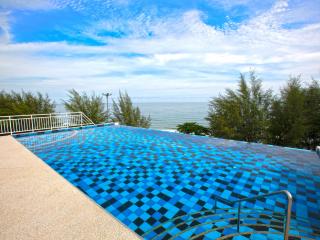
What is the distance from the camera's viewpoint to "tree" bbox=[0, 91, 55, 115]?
13234 mm

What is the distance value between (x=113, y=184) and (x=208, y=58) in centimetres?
834

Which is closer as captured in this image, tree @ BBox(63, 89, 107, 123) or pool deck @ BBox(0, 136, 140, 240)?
pool deck @ BBox(0, 136, 140, 240)

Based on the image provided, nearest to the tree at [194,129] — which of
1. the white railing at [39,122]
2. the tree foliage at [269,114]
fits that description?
the tree foliage at [269,114]

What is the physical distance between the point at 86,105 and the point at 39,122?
5723 millimetres

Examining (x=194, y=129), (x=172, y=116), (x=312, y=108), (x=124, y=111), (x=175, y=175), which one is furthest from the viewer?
(x=172, y=116)

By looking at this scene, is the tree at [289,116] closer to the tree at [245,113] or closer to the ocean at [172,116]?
the tree at [245,113]

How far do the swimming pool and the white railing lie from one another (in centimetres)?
151

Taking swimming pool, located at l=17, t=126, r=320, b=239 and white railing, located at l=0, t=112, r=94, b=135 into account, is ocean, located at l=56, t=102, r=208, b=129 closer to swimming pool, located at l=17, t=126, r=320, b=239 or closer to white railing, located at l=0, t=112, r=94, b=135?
white railing, located at l=0, t=112, r=94, b=135

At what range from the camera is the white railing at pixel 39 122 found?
7698 mm

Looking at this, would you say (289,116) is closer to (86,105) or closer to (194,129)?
(194,129)

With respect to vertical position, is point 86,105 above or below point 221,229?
above

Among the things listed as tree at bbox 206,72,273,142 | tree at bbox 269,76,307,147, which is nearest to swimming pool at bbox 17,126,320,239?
tree at bbox 269,76,307,147

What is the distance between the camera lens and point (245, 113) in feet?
32.3

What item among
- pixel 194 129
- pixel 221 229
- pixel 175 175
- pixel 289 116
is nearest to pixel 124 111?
pixel 194 129
